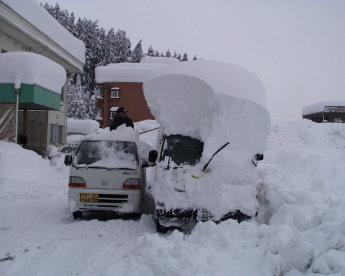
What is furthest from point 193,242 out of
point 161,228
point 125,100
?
point 125,100

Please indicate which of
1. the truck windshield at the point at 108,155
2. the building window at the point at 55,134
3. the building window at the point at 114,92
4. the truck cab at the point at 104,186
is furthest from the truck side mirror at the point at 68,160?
the building window at the point at 114,92

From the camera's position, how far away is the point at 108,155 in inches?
368

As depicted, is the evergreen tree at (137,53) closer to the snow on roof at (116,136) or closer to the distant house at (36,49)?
the distant house at (36,49)

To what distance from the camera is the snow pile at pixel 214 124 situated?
23.8ft

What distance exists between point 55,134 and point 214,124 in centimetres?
1988

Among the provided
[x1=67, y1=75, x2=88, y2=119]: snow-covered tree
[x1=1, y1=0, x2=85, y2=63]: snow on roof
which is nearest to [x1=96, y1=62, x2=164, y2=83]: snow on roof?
[x1=1, y1=0, x2=85, y2=63]: snow on roof

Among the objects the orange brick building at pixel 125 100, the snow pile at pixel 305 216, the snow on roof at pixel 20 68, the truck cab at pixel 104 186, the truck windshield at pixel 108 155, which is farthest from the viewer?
the orange brick building at pixel 125 100

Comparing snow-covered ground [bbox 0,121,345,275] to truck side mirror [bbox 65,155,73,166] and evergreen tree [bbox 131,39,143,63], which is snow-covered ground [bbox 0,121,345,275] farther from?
evergreen tree [bbox 131,39,143,63]

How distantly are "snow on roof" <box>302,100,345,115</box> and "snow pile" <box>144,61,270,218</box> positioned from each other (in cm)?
3137

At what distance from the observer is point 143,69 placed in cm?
3881

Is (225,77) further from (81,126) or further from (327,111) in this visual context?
(81,126)

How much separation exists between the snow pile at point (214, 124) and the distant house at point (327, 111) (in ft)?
104

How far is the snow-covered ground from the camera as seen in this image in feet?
15.5

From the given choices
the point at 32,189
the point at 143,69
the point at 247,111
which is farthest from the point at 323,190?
the point at 143,69
